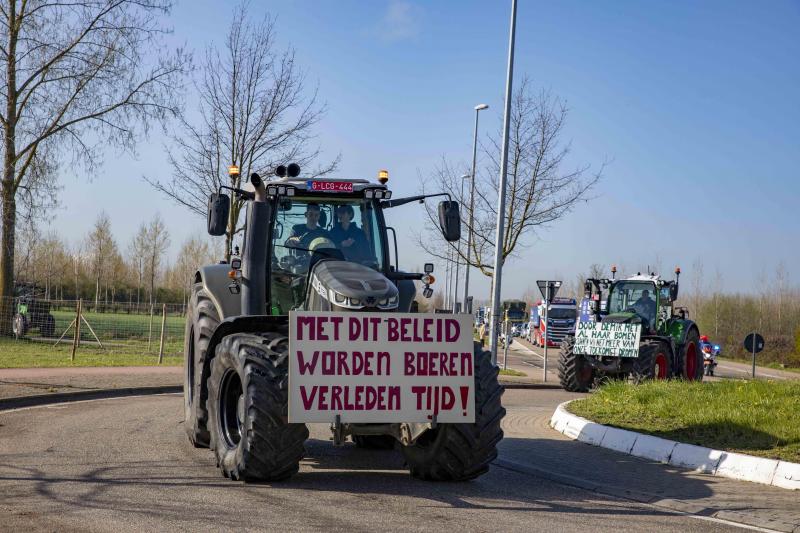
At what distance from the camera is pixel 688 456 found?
33.2ft

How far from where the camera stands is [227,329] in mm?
8859

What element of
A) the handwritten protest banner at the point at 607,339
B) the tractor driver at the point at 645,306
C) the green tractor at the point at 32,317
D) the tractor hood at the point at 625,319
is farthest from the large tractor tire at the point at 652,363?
the green tractor at the point at 32,317

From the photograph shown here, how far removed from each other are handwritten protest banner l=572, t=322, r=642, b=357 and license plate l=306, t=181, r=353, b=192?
12395 millimetres

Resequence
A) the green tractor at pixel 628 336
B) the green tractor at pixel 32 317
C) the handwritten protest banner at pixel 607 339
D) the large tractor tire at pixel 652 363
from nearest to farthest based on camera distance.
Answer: the large tractor tire at pixel 652 363
the handwritten protest banner at pixel 607 339
the green tractor at pixel 628 336
the green tractor at pixel 32 317

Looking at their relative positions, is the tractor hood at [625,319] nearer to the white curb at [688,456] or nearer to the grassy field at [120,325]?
the white curb at [688,456]

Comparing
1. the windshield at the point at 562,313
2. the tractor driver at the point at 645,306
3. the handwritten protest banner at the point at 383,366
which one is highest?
the tractor driver at the point at 645,306

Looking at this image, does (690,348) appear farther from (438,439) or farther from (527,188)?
(438,439)

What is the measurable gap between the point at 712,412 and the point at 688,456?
1791mm

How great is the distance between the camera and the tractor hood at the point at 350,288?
8320mm

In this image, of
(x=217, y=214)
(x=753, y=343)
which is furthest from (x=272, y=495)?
(x=753, y=343)

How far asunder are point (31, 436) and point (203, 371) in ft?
9.39

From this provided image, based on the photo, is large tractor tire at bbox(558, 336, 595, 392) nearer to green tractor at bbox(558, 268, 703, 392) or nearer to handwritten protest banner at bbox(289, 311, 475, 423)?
green tractor at bbox(558, 268, 703, 392)

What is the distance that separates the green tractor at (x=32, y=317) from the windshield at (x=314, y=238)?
67.9ft

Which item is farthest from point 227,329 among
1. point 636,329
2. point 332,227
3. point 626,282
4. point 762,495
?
point 626,282
